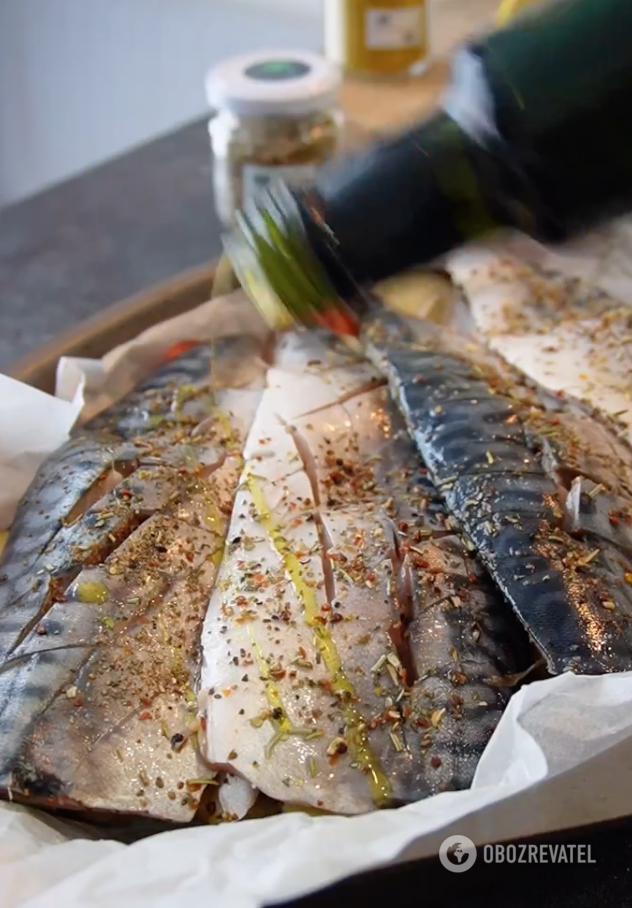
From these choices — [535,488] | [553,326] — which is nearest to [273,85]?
[553,326]

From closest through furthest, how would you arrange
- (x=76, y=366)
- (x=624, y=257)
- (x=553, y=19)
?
(x=553, y=19) < (x=76, y=366) < (x=624, y=257)

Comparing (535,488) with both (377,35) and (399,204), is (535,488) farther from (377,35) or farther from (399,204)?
(377,35)

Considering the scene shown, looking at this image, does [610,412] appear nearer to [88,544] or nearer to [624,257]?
[624,257]

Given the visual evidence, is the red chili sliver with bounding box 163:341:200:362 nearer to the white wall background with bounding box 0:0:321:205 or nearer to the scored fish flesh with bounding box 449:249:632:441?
the scored fish flesh with bounding box 449:249:632:441

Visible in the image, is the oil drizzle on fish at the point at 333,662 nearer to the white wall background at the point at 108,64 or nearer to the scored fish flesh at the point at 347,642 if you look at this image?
the scored fish flesh at the point at 347,642

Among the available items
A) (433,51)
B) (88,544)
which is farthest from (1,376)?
(433,51)

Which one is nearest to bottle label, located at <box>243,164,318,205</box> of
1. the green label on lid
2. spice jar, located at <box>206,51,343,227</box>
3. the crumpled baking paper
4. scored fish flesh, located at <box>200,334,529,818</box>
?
spice jar, located at <box>206,51,343,227</box>
